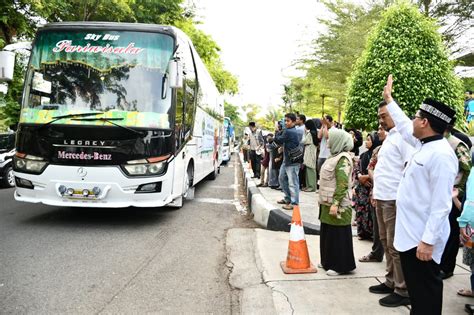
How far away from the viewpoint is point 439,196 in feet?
8.25

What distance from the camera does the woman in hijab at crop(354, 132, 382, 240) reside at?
5.12 m

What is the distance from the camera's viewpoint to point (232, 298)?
371 centimetres

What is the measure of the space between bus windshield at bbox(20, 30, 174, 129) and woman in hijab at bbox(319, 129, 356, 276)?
9.58 feet

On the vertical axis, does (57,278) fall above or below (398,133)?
below

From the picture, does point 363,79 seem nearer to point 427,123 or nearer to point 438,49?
point 438,49

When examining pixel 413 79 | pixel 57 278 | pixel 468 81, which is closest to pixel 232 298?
pixel 57 278

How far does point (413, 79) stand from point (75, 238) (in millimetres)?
6529

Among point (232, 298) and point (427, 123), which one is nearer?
point (427, 123)

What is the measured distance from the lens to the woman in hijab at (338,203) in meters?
Result: 4.02

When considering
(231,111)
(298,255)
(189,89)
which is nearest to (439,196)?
(298,255)

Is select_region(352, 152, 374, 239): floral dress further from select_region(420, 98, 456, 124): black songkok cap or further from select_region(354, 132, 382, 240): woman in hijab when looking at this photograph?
select_region(420, 98, 456, 124): black songkok cap

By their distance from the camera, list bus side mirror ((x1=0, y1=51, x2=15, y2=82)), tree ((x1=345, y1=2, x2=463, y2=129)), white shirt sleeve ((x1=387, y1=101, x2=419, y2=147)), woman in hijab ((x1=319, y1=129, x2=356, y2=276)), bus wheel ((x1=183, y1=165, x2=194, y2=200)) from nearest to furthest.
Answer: white shirt sleeve ((x1=387, y1=101, x2=419, y2=147)), woman in hijab ((x1=319, y1=129, x2=356, y2=276)), bus side mirror ((x1=0, y1=51, x2=15, y2=82)), tree ((x1=345, y1=2, x2=463, y2=129)), bus wheel ((x1=183, y1=165, x2=194, y2=200))

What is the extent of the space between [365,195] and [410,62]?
11.4ft

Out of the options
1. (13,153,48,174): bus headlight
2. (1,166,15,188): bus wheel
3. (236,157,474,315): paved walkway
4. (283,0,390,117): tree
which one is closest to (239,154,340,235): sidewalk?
(236,157,474,315): paved walkway
